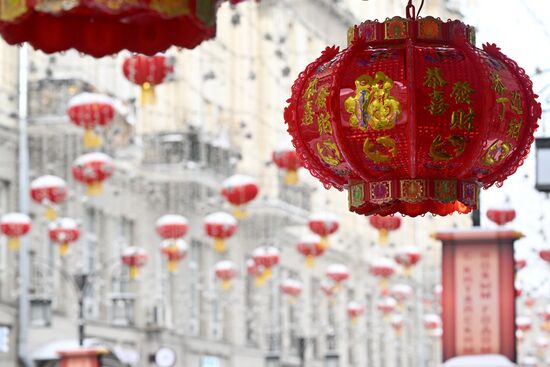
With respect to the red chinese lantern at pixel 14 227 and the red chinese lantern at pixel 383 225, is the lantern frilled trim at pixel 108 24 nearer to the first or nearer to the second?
the red chinese lantern at pixel 383 225

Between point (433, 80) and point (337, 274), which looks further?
point (337, 274)

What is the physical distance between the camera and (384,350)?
5669cm

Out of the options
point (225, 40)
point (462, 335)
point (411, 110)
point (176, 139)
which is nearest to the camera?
point (411, 110)

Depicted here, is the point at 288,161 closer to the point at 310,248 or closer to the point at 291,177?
the point at 291,177

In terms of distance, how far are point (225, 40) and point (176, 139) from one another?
3.61 meters

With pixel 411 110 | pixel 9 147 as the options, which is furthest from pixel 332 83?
pixel 9 147

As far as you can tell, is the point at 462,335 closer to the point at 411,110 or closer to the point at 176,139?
the point at 411,110

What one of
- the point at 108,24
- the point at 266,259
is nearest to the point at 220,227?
the point at 266,259

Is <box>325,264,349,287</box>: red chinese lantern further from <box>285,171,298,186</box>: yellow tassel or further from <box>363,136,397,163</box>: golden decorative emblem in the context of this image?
<box>363,136,397,163</box>: golden decorative emblem

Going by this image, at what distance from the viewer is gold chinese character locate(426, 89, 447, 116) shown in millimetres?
7508

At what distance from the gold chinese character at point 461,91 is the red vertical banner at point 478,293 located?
33.4 ft

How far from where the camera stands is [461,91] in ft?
24.7

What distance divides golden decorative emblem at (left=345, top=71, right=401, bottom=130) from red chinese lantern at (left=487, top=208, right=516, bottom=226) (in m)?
15.2

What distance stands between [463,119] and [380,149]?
0.34 metres
